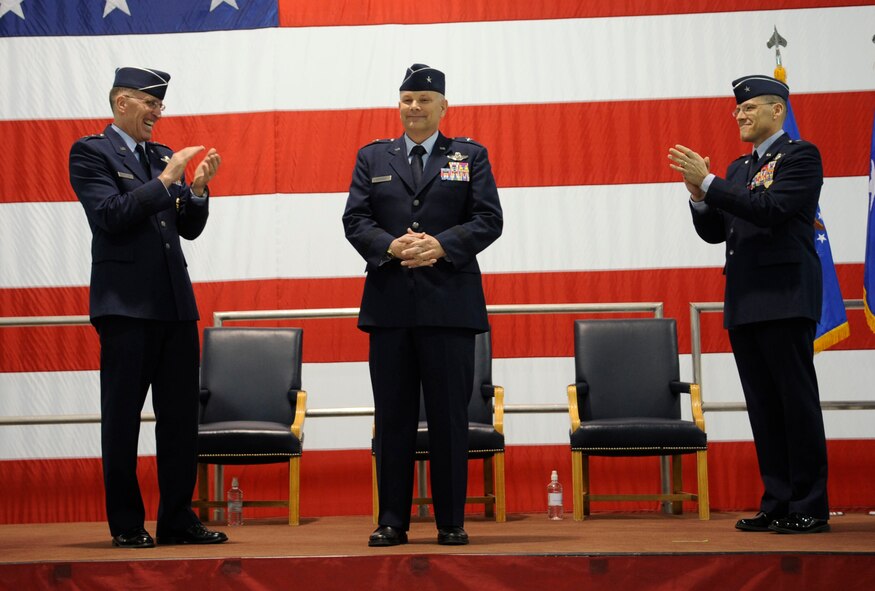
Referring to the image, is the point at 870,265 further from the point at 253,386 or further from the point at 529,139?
the point at 253,386

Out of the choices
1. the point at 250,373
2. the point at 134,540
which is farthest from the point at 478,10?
the point at 134,540

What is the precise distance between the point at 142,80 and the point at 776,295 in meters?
2.30

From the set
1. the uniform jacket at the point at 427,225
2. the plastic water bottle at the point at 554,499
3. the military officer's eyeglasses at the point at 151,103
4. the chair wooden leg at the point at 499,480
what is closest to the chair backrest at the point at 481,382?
the chair wooden leg at the point at 499,480

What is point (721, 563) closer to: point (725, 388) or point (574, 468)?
point (574, 468)

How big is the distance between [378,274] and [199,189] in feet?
2.40

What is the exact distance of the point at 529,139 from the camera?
524 cm

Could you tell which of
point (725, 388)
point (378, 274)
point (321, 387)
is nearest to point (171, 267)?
point (378, 274)

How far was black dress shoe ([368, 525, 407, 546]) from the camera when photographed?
3232mm

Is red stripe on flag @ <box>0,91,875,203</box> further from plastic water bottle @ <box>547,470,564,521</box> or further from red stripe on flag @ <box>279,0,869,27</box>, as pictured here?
plastic water bottle @ <box>547,470,564,521</box>

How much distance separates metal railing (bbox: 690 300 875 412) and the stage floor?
1.62 feet

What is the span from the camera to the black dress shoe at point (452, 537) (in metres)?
3.23


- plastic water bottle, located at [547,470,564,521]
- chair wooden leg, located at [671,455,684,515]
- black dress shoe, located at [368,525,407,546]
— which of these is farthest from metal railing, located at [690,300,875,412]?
black dress shoe, located at [368,525,407,546]

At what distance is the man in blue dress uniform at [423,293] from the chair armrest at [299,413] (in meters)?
1.19

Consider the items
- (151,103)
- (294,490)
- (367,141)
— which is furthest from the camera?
(367,141)
